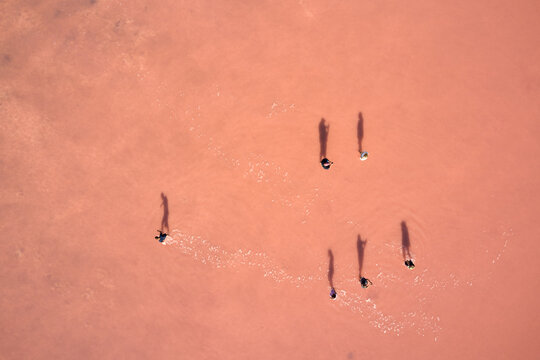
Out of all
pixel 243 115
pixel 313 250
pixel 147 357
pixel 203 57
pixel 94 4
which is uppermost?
pixel 94 4

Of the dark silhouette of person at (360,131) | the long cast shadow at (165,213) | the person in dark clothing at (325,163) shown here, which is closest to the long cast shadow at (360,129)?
the dark silhouette of person at (360,131)

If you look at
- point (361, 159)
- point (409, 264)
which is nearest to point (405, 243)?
point (409, 264)

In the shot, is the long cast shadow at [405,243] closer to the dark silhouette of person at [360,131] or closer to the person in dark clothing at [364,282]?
the person in dark clothing at [364,282]

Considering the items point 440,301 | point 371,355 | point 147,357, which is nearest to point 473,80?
point 440,301

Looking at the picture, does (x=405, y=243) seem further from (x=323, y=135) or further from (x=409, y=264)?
(x=323, y=135)

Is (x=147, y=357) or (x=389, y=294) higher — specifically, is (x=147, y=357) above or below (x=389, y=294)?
below

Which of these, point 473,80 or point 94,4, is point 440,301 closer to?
point 473,80

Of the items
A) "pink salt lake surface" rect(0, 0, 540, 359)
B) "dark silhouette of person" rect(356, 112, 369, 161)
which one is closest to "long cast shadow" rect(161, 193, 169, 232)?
"pink salt lake surface" rect(0, 0, 540, 359)
